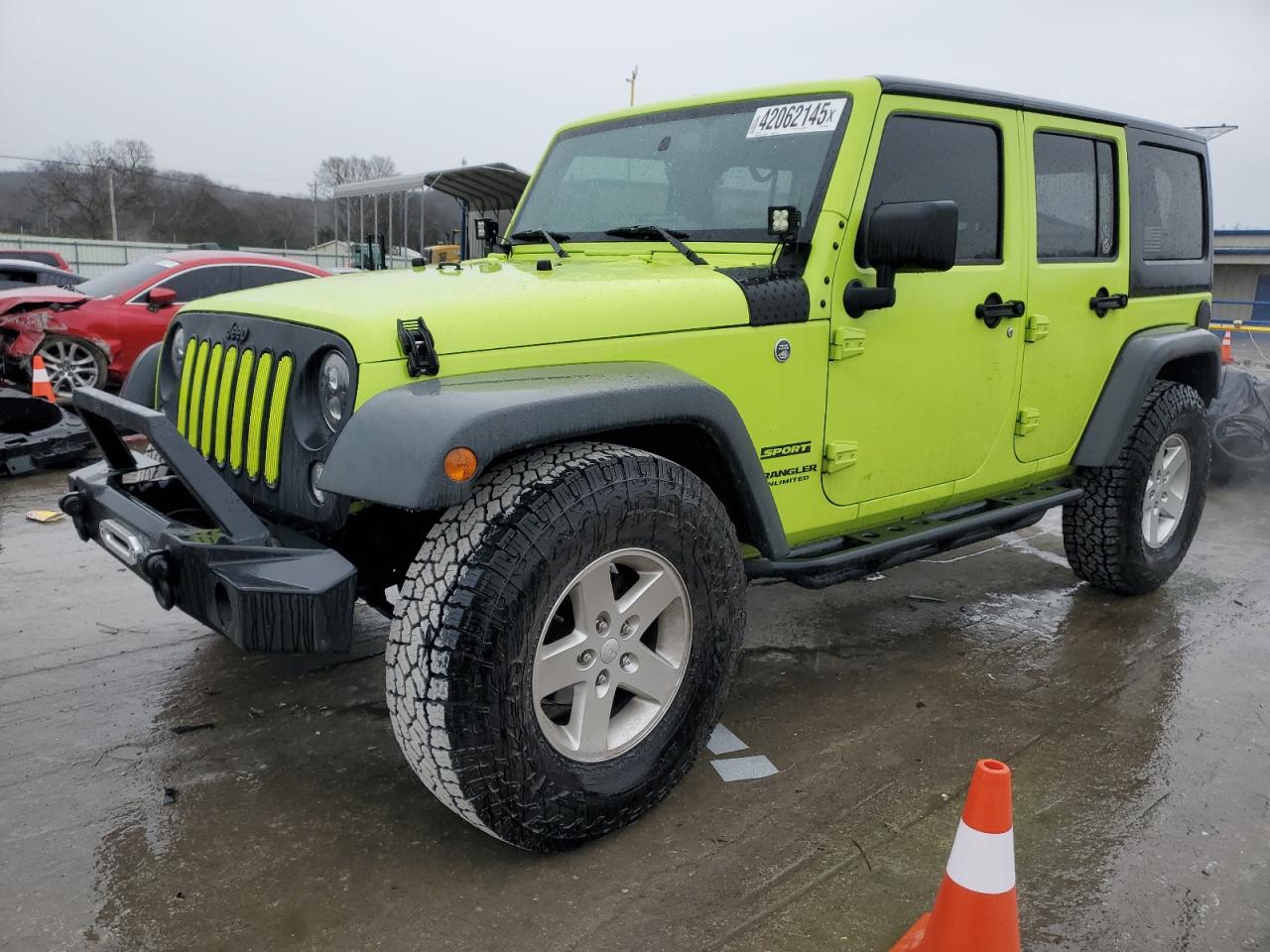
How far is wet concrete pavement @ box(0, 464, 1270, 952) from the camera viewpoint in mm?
2279

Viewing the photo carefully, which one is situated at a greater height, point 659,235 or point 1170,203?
point 1170,203

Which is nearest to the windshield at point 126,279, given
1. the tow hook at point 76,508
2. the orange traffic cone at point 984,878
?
the tow hook at point 76,508

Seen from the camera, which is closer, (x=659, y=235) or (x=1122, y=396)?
(x=659, y=235)

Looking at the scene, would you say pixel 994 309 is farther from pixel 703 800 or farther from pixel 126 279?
pixel 126 279

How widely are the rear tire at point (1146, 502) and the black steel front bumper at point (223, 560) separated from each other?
11.2ft

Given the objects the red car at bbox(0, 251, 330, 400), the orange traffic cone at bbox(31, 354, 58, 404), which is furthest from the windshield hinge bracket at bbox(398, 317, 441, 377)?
the orange traffic cone at bbox(31, 354, 58, 404)

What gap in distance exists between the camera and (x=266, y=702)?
3.34m

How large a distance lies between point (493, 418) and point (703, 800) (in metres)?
1.34

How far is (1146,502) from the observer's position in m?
4.52

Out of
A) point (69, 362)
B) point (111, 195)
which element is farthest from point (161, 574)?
point (111, 195)

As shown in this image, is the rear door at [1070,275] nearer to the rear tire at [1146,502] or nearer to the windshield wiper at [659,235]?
the rear tire at [1146,502]

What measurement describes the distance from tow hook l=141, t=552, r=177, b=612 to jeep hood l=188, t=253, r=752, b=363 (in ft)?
2.21

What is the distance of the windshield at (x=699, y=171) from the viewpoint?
3113 mm

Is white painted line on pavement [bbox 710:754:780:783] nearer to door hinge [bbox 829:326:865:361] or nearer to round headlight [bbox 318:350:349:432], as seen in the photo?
door hinge [bbox 829:326:865:361]
